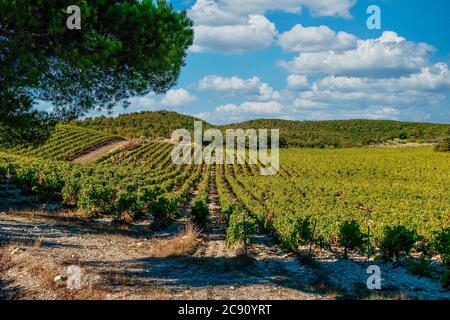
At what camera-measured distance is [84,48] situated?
34.0 feet

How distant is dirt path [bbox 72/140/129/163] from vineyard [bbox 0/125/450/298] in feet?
5.65

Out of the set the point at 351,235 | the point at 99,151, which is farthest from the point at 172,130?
the point at 351,235

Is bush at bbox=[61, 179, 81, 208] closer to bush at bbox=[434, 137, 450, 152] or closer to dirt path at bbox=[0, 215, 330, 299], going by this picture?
dirt path at bbox=[0, 215, 330, 299]

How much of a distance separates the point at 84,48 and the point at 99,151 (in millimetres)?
75816

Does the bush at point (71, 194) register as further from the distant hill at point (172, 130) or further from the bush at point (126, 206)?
the distant hill at point (172, 130)

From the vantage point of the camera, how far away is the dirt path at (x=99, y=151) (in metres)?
75.7

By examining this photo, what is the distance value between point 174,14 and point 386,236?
10.00 meters

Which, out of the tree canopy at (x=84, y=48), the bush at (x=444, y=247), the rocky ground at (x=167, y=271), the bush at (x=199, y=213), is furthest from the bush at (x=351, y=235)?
the tree canopy at (x=84, y=48)

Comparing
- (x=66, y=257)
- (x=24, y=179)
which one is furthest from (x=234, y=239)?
(x=24, y=179)

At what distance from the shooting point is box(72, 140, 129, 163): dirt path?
75.7 m

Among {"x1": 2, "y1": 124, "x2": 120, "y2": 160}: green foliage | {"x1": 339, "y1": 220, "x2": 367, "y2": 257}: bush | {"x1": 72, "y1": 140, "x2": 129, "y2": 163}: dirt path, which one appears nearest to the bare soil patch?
{"x1": 72, "y1": 140, "x2": 129, "y2": 163}: dirt path

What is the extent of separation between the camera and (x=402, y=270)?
1305 cm

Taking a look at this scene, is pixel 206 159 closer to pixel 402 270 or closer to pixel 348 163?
pixel 348 163
